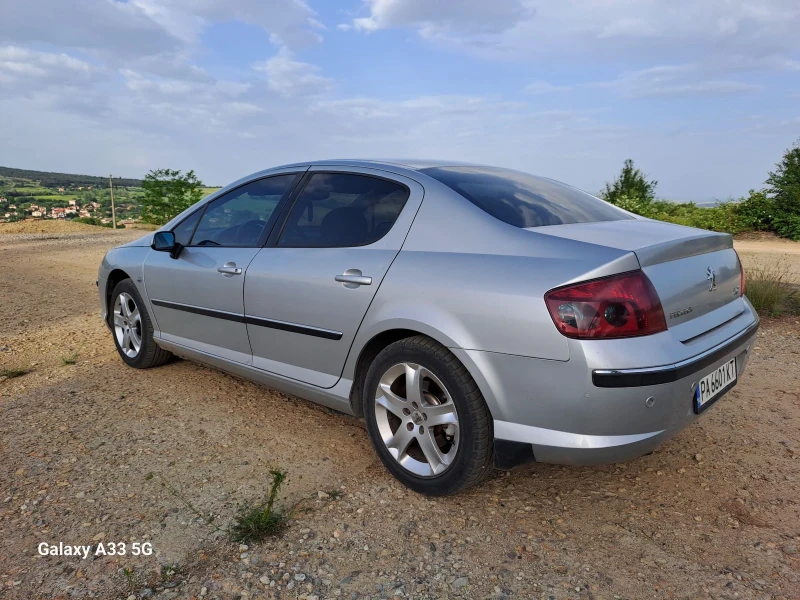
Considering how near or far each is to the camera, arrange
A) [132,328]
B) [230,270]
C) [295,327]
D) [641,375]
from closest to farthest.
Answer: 1. [641,375]
2. [295,327]
3. [230,270]
4. [132,328]

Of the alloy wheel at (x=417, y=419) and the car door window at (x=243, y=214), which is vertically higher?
the car door window at (x=243, y=214)

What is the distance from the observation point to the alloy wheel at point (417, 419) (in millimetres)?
2699

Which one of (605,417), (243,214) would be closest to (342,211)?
(243,214)

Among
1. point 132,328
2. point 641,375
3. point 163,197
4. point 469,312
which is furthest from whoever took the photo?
point 163,197

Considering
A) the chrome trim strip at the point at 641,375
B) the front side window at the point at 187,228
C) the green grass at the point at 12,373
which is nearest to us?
the chrome trim strip at the point at 641,375

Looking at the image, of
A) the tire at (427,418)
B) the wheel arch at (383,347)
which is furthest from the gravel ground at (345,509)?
the wheel arch at (383,347)

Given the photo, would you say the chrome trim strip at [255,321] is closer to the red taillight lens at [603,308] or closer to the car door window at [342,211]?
the car door window at [342,211]

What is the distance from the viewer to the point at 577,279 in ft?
7.48

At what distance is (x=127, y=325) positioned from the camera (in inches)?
189

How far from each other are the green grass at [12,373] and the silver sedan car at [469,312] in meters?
1.70

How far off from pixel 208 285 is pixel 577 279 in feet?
7.88

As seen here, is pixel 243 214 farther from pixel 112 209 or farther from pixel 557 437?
pixel 112 209

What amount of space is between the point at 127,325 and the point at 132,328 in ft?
0.35

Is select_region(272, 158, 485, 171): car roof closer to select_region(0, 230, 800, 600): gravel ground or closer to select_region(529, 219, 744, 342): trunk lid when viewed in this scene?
select_region(529, 219, 744, 342): trunk lid
